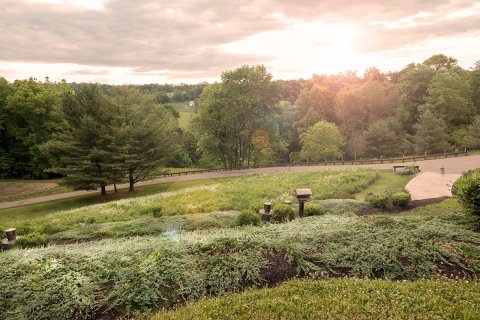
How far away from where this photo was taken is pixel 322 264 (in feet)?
34.8

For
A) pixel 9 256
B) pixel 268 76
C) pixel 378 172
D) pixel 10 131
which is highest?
pixel 268 76

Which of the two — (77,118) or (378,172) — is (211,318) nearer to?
(378,172)

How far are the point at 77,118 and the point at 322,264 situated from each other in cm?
3434

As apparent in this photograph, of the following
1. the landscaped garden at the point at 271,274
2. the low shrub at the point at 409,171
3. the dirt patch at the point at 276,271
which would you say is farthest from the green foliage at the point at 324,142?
the dirt patch at the point at 276,271

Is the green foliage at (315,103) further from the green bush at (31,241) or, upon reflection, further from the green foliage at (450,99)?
the green bush at (31,241)

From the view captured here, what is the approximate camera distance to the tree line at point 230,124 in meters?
35.7

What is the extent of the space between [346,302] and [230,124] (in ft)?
151

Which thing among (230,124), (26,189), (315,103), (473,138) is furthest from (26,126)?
(473,138)

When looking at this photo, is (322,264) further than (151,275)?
Yes

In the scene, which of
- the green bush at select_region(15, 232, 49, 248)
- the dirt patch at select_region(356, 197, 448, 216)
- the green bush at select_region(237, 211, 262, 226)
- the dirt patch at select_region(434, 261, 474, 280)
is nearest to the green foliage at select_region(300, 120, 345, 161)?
the dirt patch at select_region(356, 197, 448, 216)

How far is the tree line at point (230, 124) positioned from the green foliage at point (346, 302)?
2890 cm

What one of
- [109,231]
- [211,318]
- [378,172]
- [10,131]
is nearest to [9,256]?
[109,231]

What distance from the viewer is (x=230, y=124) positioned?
174 feet

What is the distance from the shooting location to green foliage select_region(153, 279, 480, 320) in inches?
301
